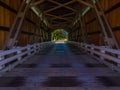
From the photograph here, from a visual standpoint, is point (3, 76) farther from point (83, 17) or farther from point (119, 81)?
point (83, 17)

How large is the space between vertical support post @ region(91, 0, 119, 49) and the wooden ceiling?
4.87 m

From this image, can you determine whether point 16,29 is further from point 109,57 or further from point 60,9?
point 60,9

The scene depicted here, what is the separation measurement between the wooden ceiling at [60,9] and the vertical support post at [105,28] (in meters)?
4.87

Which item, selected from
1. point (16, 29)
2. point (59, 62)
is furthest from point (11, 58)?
point (16, 29)

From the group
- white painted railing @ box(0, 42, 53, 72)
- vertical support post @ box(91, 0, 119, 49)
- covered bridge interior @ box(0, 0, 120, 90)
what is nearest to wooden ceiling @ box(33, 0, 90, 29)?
vertical support post @ box(91, 0, 119, 49)

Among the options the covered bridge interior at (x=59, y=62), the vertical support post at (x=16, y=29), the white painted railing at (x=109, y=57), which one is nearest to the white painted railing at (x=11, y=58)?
the covered bridge interior at (x=59, y=62)

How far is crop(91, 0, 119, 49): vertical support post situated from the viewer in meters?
12.6

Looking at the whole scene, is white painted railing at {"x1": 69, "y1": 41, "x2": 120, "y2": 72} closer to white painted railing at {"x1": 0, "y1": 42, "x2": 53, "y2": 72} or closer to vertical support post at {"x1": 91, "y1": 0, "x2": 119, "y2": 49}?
vertical support post at {"x1": 91, "y1": 0, "x2": 119, "y2": 49}

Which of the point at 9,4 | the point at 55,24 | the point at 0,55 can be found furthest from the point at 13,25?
the point at 55,24

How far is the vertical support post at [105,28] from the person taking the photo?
1262 cm

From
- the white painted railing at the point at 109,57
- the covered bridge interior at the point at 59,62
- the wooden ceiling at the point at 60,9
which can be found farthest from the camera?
the wooden ceiling at the point at 60,9

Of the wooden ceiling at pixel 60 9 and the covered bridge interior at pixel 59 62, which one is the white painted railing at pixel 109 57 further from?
the wooden ceiling at pixel 60 9

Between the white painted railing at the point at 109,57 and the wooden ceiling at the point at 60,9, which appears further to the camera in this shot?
the wooden ceiling at the point at 60,9

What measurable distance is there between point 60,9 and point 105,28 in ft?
74.8
